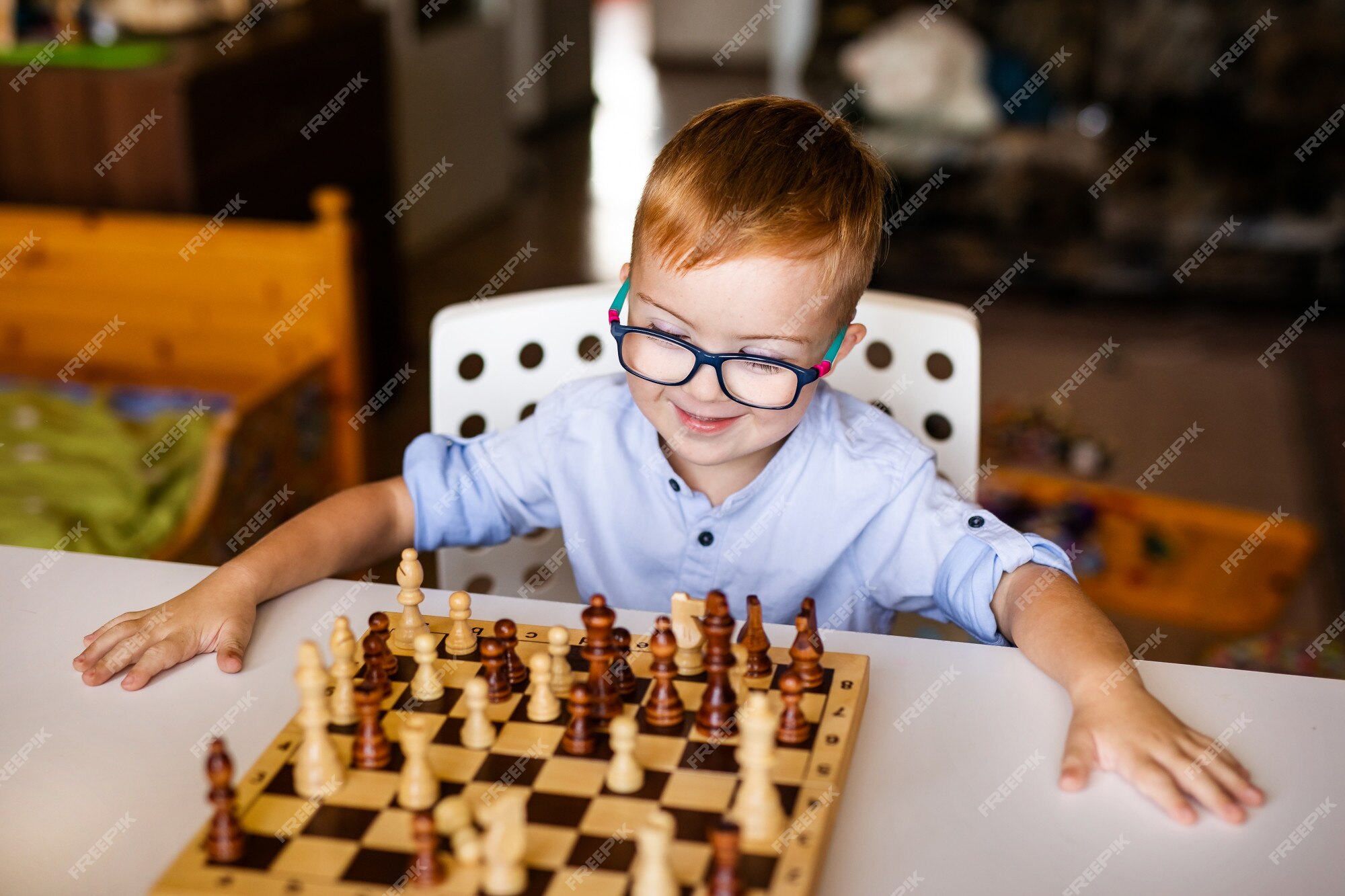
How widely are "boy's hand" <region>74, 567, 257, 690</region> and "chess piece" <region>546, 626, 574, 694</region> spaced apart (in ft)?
0.82

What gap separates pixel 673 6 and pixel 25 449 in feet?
20.3

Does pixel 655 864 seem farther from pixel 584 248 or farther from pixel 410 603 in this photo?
pixel 584 248

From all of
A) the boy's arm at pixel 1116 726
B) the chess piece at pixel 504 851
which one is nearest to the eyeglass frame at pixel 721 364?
the boy's arm at pixel 1116 726

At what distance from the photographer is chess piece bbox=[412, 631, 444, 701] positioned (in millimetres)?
939

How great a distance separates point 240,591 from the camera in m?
1.08

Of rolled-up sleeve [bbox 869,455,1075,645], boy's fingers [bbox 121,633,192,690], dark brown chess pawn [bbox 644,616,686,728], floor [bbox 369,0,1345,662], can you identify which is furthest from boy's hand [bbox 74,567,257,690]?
floor [bbox 369,0,1345,662]

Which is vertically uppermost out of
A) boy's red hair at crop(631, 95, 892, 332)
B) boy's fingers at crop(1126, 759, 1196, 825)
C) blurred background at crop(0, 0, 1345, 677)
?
boy's red hair at crop(631, 95, 892, 332)

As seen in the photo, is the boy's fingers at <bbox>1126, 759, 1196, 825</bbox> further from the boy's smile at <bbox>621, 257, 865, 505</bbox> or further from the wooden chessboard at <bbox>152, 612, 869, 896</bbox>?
the boy's smile at <bbox>621, 257, 865, 505</bbox>

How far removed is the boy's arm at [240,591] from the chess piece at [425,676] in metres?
0.17

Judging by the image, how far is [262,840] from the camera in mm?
786

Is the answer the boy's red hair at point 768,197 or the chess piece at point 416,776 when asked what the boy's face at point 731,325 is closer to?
the boy's red hair at point 768,197

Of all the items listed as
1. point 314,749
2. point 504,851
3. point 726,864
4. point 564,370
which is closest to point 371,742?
point 314,749

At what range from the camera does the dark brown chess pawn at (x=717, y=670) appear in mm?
909

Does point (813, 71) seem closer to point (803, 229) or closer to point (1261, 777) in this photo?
point (803, 229)
